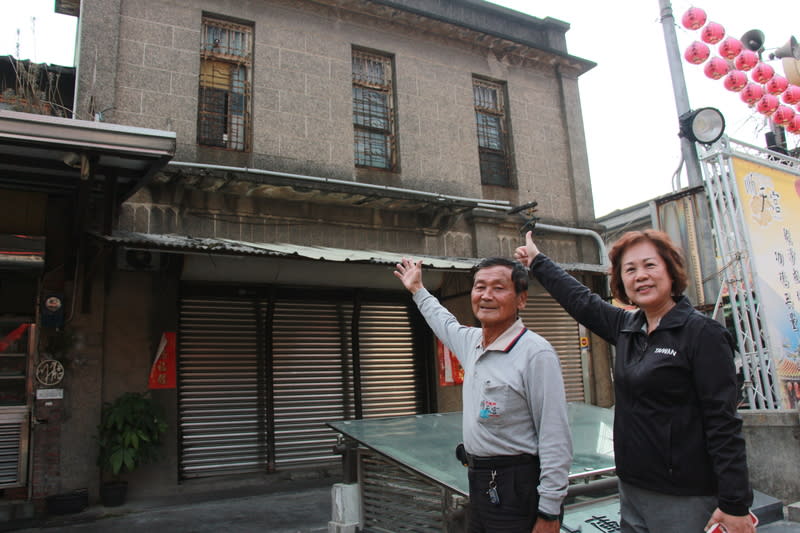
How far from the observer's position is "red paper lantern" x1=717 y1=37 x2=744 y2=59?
9.38 m

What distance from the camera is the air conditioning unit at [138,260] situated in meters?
7.87

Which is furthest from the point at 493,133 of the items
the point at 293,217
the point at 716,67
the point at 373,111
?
the point at 293,217

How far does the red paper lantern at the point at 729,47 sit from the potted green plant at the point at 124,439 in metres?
10.4

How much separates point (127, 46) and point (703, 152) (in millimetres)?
8365

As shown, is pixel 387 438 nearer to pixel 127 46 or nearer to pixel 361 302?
pixel 361 302

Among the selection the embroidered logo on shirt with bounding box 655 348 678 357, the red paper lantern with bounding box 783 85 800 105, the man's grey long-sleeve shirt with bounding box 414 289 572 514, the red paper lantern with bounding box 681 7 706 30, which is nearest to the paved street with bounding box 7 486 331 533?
the man's grey long-sleeve shirt with bounding box 414 289 572 514

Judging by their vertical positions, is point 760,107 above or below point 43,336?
above

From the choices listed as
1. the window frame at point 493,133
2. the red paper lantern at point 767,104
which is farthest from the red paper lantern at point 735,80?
the window frame at point 493,133

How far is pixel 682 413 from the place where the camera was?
2260 mm

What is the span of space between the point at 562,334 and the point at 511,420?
9.65m

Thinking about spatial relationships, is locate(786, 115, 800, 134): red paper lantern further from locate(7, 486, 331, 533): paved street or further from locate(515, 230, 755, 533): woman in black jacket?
locate(7, 486, 331, 533): paved street

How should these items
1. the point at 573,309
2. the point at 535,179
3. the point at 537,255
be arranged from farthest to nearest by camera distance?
the point at 535,179, the point at 537,255, the point at 573,309

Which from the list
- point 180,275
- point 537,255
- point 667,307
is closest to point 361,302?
point 180,275

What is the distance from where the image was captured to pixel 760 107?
998 cm
